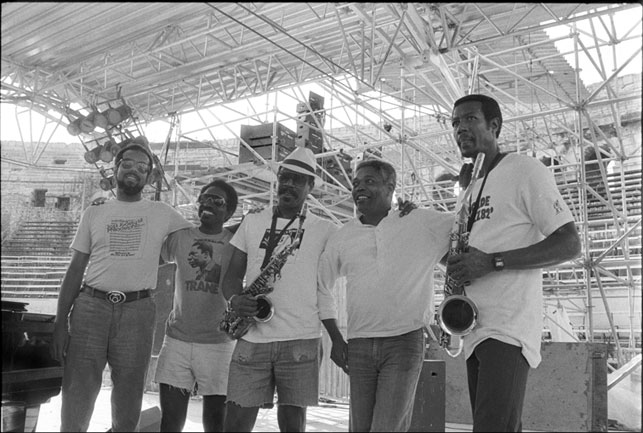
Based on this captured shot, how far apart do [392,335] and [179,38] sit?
36.6 ft

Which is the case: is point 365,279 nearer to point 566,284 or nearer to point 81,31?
point 81,31

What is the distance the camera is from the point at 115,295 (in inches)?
139

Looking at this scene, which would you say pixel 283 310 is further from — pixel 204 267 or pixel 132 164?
pixel 132 164

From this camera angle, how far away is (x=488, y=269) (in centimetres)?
260

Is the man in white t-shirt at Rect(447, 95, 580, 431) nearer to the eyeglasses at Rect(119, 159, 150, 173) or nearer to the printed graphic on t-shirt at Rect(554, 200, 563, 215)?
the printed graphic on t-shirt at Rect(554, 200, 563, 215)

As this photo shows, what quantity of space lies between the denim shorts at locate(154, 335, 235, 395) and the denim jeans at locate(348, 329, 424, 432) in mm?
945

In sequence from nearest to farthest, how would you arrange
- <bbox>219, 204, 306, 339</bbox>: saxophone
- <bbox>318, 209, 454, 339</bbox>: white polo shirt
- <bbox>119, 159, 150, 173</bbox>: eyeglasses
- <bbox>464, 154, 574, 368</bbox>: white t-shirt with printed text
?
<bbox>464, 154, 574, 368</bbox>: white t-shirt with printed text
<bbox>318, 209, 454, 339</bbox>: white polo shirt
<bbox>219, 204, 306, 339</bbox>: saxophone
<bbox>119, 159, 150, 173</bbox>: eyeglasses

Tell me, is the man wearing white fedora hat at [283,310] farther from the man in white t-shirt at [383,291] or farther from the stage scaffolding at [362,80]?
the stage scaffolding at [362,80]

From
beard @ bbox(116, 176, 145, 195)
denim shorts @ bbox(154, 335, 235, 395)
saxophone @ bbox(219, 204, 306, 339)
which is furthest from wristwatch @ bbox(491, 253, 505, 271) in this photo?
beard @ bbox(116, 176, 145, 195)

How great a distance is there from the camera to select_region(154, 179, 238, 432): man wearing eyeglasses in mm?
3674

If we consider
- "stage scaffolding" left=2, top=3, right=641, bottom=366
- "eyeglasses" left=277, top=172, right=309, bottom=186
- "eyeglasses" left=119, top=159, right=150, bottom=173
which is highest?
"stage scaffolding" left=2, top=3, right=641, bottom=366

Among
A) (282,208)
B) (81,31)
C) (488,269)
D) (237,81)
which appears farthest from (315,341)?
(237,81)

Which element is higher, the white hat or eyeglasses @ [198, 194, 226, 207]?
the white hat

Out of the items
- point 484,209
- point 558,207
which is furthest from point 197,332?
point 558,207
